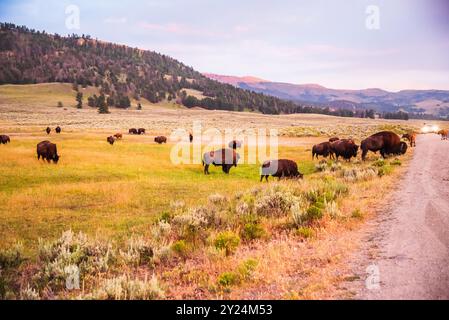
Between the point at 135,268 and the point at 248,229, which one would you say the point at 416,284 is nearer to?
the point at 248,229

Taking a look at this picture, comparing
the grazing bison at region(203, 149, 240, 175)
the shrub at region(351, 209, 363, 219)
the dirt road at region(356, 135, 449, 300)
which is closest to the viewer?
the dirt road at region(356, 135, 449, 300)

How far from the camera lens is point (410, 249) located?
6.73m

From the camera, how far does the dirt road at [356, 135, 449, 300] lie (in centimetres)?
511

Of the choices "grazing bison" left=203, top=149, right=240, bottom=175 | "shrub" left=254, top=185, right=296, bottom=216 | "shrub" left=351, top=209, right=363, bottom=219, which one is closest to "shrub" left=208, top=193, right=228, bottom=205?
"shrub" left=254, top=185, right=296, bottom=216

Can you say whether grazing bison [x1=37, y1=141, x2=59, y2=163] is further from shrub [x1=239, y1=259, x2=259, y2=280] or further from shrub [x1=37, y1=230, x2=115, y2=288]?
shrub [x1=239, y1=259, x2=259, y2=280]

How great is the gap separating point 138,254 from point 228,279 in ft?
9.36

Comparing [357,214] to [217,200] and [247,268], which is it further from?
[217,200]

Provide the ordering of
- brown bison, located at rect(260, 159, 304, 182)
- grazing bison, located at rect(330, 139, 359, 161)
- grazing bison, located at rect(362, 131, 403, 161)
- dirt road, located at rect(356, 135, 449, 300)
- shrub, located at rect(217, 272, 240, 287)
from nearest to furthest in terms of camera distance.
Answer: dirt road, located at rect(356, 135, 449, 300), shrub, located at rect(217, 272, 240, 287), brown bison, located at rect(260, 159, 304, 182), grazing bison, located at rect(362, 131, 403, 161), grazing bison, located at rect(330, 139, 359, 161)

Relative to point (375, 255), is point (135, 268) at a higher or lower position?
lower

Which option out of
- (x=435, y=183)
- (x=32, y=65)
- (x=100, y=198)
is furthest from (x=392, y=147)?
(x=32, y=65)

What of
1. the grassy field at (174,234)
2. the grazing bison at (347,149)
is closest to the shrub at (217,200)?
the grassy field at (174,234)

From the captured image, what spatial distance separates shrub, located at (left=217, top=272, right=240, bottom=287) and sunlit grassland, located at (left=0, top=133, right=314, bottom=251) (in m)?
5.60
